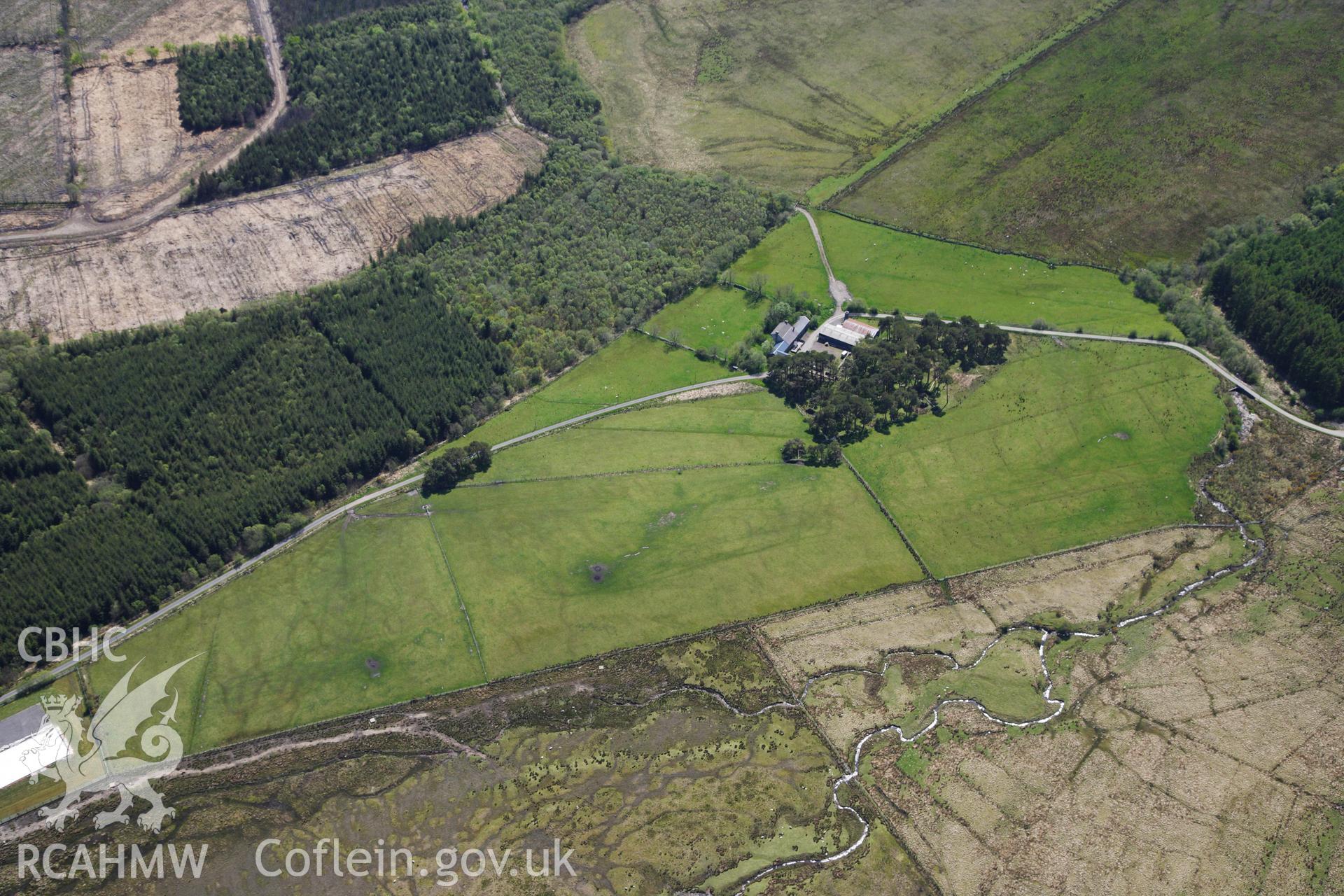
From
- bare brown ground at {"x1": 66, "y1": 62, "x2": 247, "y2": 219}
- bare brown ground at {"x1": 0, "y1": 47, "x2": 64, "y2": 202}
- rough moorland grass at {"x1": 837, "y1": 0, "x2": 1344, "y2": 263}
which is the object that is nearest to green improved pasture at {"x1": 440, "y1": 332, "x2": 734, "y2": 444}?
rough moorland grass at {"x1": 837, "y1": 0, "x2": 1344, "y2": 263}

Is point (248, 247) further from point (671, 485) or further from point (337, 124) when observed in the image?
point (671, 485)

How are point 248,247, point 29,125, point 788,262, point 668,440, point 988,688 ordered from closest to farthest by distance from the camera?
1. point 988,688
2. point 668,440
3. point 248,247
4. point 788,262
5. point 29,125

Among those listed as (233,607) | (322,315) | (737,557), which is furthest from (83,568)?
(737,557)

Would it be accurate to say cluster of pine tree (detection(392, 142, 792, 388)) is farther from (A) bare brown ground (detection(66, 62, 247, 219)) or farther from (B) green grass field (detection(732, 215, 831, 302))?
(A) bare brown ground (detection(66, 62, 247, 219))

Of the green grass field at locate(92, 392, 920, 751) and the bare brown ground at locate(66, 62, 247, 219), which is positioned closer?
the green grass field at locate(92, 392, 920, 751)

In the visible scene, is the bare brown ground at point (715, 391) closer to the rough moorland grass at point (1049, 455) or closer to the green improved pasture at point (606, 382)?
the green improved pasture at point (606, 382)

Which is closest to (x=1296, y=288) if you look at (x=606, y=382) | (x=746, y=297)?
Result: (x=746, y=297)
